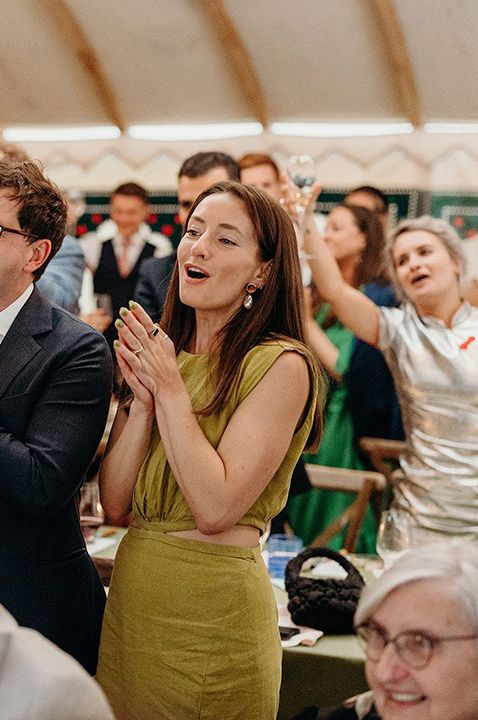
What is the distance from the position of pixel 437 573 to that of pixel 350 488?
238 centimetres

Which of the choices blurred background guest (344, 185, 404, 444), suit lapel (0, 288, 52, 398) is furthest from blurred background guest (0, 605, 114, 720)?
blurred background guest (344, 185, 404, 444)

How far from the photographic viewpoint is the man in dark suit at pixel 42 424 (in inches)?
70.0

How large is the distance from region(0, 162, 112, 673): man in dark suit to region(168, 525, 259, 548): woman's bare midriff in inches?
8.5

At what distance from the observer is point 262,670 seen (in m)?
1.81

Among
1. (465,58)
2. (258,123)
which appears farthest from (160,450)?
(258,123)

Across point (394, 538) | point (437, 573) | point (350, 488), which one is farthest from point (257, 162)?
point (437, 573)

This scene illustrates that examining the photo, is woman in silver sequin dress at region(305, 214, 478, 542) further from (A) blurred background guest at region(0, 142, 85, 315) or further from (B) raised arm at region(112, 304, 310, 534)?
(B) raised arm at region(112, 304, 310, 534)

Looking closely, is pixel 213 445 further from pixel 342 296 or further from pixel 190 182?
pixel 190 182

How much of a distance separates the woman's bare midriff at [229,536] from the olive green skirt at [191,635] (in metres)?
0.01

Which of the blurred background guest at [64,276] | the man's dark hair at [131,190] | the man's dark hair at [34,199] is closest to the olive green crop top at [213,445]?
the man's dark hair at [34,199]

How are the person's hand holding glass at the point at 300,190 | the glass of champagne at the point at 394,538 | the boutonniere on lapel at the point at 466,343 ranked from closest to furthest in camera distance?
the glass of champagne at the point at 394,538 → the person's hand holding glass at the point at 300,190 → the boutonniere on lapel at the point at 466,343

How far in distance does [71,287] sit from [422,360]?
119cm

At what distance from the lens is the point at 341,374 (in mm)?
4293

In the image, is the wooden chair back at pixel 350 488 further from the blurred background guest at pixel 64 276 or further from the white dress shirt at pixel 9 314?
the white dress shirt at pixel 9 314
